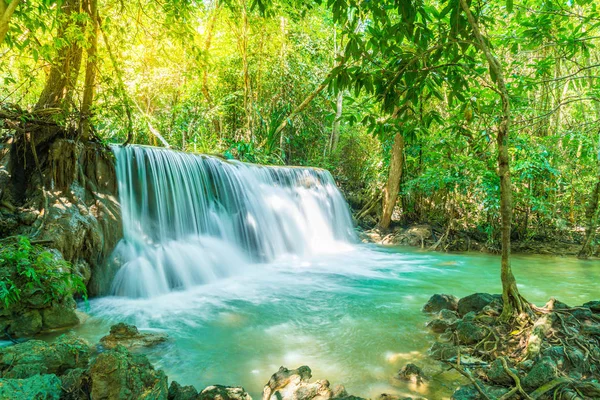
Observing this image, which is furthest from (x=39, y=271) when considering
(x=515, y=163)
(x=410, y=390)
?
(x=515, y=163)

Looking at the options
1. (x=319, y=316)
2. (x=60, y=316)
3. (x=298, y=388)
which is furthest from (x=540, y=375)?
(x=60, y=316)

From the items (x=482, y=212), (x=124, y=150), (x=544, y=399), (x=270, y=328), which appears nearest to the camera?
(x=544, y=399)

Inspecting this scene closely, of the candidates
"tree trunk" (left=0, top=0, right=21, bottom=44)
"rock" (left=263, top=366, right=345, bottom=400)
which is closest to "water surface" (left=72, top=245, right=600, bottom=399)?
"rock" (left=263, top=366, right=345, bottom=400)

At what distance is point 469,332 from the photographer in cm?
291

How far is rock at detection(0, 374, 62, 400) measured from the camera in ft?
5.27

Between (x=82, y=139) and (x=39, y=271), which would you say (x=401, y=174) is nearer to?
(x=82, y=139)

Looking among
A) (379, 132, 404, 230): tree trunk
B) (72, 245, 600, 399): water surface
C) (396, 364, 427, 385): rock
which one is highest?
(379, 132, 404, 230): tree trunk

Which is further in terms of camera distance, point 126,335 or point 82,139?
point 82,139

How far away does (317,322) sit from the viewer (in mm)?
3852

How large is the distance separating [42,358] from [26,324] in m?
1.39

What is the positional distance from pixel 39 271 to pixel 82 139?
8.13 ft

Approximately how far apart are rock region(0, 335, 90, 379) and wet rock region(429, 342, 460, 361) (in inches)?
96.6

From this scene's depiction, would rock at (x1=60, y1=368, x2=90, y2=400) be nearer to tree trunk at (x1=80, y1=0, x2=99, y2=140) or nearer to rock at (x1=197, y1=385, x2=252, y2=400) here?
rock at (x1=197, y1=385, x2=252, y2=400)

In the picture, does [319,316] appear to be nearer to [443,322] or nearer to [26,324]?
[443,322]
